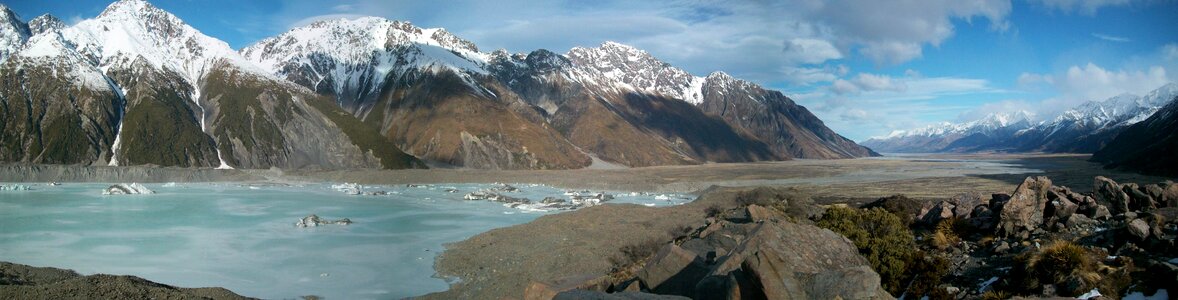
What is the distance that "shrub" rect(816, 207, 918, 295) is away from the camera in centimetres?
1434

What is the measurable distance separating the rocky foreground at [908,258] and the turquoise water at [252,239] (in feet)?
13.3

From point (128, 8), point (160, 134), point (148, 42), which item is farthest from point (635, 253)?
point (128, 8)

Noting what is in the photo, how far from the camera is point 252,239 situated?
112 ft

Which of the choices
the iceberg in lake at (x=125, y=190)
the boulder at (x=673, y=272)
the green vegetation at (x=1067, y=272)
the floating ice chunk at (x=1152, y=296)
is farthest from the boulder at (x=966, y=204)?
the iceberg in lake at (x=125, y=190)

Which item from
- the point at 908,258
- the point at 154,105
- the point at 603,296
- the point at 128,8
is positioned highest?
the point at 128,8

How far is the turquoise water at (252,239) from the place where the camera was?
24188 mm

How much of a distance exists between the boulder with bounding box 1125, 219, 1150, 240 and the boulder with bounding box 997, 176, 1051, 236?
3.86 metres

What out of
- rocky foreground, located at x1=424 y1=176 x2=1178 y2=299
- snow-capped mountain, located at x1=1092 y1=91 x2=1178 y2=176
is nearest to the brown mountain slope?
snow-capped mountain, located at x1=1092 y1=91 x2=1178 y2=176

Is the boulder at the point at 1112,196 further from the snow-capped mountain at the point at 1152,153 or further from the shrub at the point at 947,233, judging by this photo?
the snow-capped mountain at the point at 1152,153

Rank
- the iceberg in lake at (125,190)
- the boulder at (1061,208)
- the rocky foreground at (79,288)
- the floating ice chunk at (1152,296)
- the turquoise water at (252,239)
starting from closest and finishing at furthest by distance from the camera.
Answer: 1. the floating ice chunk at (1152,296)
2. the rocky foreground at (79,288)
3. the boulder at (1061,208)
4. the turquoise water at (252,239)
5. the iceberg in lake at (125,190)

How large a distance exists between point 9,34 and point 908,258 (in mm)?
150773

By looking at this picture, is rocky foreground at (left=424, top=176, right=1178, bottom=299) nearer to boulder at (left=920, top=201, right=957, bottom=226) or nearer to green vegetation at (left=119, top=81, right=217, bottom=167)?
boulder at (left=920, top=201, right=957, bottom=226)

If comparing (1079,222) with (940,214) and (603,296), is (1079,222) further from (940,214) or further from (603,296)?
(603,296)

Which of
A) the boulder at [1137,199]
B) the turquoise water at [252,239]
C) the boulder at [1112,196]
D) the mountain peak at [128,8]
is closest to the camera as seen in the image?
the boulder at [1137,199]
